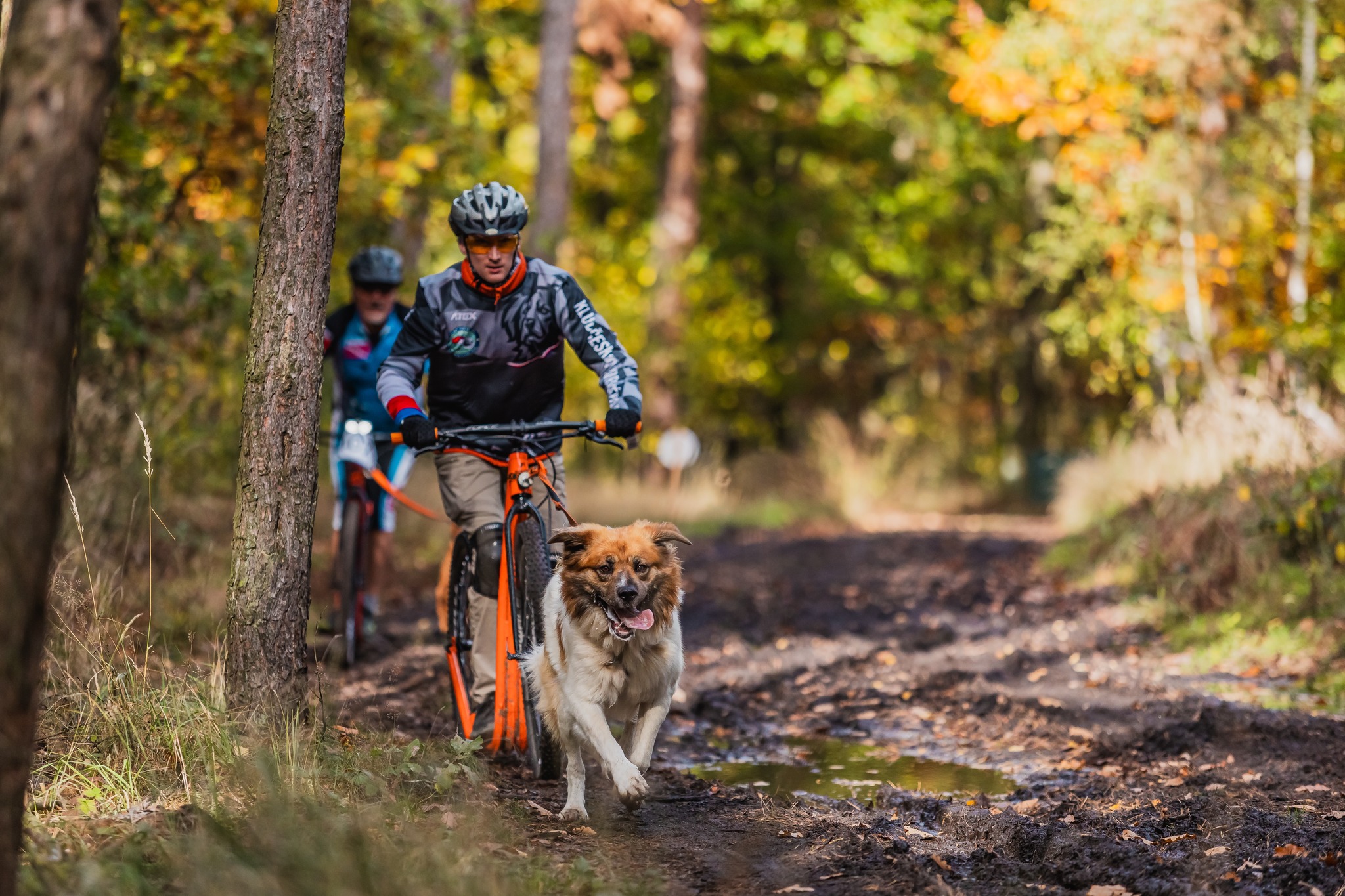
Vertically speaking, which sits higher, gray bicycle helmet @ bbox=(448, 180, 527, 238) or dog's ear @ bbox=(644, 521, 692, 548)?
gray bicycle helmet @ bbox=(448, 180, 527, 238)

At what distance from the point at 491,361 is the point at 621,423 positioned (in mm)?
796

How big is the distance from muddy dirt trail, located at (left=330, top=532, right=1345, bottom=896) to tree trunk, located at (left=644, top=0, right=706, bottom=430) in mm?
10841

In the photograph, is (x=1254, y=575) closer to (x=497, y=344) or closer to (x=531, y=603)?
(x=531, y=603)

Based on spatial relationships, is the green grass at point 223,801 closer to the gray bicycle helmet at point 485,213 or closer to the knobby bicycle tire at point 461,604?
the knobby bicycle tire at point 461,604

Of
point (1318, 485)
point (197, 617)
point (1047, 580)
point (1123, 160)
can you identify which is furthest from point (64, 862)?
point (1123, 160)

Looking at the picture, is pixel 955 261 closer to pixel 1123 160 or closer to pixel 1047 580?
pixel 1123 160

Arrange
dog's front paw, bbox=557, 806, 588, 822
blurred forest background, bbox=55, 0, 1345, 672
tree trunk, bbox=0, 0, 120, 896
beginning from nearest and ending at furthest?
tree trunk, bbox=0, 0, 120, 896
dog's front paw, bbox=557, 806, 588, 822
blurred forest background, bbox=55, 0, 1345, 672

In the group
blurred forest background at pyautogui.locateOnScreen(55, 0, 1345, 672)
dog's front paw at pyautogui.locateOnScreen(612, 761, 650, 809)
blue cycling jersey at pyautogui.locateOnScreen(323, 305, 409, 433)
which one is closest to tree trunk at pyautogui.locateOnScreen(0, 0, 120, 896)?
dog's front paw at pyautogui.locateOnScreen(612, 761, 650, 809)

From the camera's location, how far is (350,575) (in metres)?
8.82

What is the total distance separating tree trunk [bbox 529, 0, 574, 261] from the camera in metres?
21.6

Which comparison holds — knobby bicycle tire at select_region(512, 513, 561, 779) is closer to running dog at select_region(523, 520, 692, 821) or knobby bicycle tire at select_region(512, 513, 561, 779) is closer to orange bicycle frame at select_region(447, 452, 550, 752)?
orange bicycle frame at select_region(447, 452, 550, 752)

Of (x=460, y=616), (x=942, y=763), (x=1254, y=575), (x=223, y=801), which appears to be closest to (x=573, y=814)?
(x=223, y=801)

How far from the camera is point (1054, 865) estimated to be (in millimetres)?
4559

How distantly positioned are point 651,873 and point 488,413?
2.66 m
